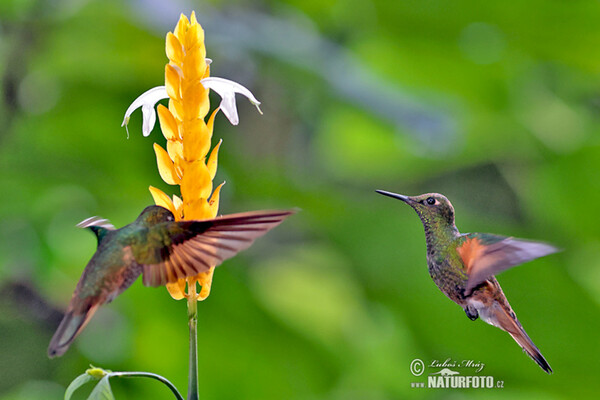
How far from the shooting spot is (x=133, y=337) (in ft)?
4.63

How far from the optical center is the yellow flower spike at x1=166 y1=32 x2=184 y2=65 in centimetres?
32

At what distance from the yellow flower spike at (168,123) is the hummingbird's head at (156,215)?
48mm

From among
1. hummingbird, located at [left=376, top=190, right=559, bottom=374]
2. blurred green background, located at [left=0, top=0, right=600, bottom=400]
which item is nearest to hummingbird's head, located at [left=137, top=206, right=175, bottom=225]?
hummingbird, located at [left=376, top=190, right=559, bottom=374]

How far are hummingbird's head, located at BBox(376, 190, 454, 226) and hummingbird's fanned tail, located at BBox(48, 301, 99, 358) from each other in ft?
0.63

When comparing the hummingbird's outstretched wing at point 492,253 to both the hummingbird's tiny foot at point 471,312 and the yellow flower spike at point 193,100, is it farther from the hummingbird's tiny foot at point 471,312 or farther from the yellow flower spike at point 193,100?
the yellow flower spike at point 193,100

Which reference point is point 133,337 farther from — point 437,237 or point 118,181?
point 437,237

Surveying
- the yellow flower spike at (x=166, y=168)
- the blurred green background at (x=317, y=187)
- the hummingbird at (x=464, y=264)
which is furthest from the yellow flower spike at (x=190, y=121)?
the blurred green background at (x=317, y=187)

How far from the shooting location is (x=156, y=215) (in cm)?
35

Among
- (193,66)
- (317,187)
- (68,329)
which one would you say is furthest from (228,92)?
(317,187)

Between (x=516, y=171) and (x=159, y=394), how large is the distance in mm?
1046

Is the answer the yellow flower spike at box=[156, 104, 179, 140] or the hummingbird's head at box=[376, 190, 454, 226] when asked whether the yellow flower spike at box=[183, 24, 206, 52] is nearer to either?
the yellow flower spike at box=[156, 104, 179, 140]

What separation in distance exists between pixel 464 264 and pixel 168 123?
0.68ft

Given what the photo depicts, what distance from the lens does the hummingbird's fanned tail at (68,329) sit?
0.27m

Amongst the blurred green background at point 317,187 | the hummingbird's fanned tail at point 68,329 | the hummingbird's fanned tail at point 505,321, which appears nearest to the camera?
the hummingbird's fanned tail at point 68,329
